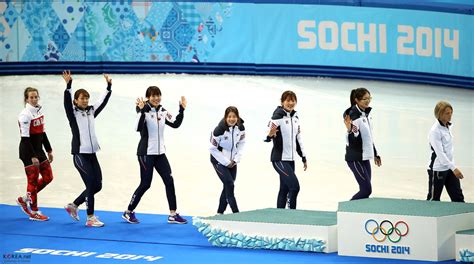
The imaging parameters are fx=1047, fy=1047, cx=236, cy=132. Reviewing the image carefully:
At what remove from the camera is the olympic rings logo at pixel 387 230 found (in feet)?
31.1

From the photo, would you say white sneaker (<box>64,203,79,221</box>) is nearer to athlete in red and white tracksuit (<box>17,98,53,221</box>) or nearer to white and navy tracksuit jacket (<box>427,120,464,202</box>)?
athlete in red and white tracksuit (<box>17,98,53,221</box>)

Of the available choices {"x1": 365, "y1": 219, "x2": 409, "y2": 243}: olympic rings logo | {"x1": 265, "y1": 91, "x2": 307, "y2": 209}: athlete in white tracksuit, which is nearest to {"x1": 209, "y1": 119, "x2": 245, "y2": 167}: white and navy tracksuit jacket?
{"x1": 265, "y1": 91, "x2": 307, "y2": 209}: athlete in white tracksuit

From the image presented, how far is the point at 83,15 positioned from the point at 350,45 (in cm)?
644

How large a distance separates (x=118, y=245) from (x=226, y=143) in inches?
78.2

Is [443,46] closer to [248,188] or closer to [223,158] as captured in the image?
[248,188]

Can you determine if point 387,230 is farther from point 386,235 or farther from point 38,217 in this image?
point 38,217

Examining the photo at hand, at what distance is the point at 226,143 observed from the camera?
39.2ft

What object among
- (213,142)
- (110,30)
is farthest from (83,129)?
(110,30)

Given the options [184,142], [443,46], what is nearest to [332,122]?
[184,142]

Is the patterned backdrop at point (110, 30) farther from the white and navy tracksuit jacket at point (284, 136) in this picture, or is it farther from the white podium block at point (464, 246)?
the white podium block at point (464, 246)

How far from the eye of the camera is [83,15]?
2492 centimetres

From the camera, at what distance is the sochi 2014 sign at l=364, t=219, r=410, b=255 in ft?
31.2

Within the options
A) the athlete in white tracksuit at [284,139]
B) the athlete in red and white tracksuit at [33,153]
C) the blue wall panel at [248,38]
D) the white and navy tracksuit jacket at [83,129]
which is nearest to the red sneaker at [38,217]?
the athlete in red and white tracksuit at [33,153]

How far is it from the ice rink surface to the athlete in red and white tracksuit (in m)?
1.00
